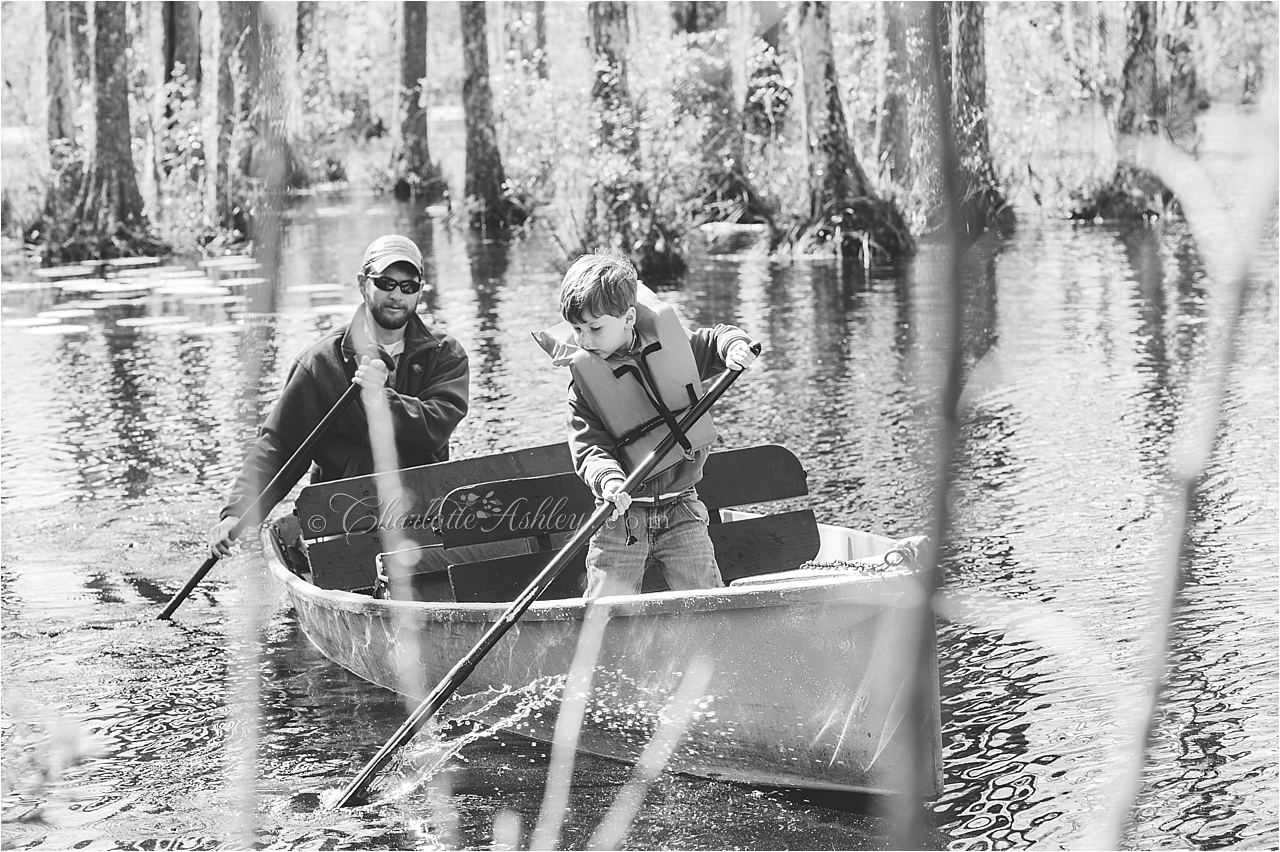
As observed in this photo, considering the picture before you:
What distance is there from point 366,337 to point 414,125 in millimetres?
21117

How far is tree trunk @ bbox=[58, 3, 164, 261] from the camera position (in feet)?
58.2

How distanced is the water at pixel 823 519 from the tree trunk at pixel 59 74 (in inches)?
273

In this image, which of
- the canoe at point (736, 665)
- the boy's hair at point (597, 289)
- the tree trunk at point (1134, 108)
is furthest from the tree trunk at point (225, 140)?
the boy's hair at point (597, 289)

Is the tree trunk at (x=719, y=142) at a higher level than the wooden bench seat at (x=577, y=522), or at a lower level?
higher

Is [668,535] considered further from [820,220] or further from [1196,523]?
[820,220]

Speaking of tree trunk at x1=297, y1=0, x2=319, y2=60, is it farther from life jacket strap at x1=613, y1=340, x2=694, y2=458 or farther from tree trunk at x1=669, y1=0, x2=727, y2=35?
life jacket strap at x1=613, y1=340, x2=694, y2=458

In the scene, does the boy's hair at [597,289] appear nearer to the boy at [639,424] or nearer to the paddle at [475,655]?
the boy at [639,424]

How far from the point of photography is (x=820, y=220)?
1650cm

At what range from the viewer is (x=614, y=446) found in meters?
4.48

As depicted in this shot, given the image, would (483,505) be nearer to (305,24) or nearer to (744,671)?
(744,671)

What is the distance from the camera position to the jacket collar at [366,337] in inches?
224

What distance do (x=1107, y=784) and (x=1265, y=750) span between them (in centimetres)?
54

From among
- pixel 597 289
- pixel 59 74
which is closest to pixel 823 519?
pixel 597 289

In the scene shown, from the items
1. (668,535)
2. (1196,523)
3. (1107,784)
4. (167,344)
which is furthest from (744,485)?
(167,344)
